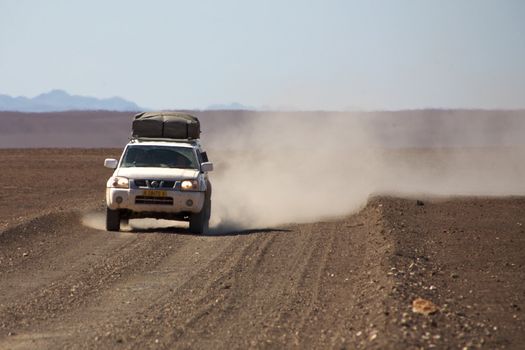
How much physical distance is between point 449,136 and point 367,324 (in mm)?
111334

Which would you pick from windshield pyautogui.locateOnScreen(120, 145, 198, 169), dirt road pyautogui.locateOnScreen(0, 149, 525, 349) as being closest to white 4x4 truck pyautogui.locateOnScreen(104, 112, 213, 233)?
windshield pyautogui.locateOnScreen(120, 145, 198, 169)

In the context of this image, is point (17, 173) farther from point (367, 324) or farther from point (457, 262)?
point (367, 324)

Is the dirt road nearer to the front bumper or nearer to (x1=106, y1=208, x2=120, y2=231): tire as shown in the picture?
(x1=106, y1=208, x2=120, y2=231): tire

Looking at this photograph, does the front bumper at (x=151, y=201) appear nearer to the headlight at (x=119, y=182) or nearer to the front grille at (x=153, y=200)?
the front grille at (x=153, y=200)

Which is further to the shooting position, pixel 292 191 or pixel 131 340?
pixel 292 191

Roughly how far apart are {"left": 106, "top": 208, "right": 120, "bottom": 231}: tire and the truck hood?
697mm

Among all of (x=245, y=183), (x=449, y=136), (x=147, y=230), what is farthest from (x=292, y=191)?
(x=449, y=136)

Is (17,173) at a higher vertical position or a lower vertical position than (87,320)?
lower

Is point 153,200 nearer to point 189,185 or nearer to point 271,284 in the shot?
point 189,185

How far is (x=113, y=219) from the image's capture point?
2191 centimetres

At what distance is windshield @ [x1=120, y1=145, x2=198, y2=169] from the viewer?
22.8m

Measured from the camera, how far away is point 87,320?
12.1 m

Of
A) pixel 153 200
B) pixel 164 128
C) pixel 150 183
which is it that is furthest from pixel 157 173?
pixel 164 128

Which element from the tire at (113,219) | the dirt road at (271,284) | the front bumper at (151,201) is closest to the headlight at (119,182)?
the front bumper at (151,201)
